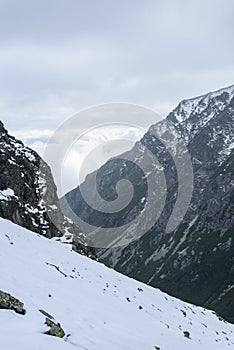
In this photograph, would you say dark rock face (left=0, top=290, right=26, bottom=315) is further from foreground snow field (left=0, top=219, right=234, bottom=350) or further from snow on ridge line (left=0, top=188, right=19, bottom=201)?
snow on ridge line (left=0, top=188, right=19, bottom=201)

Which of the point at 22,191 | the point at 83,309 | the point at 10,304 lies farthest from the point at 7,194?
the point at 10,304

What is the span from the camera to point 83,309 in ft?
63.6

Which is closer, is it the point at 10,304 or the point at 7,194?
the point at 10,304

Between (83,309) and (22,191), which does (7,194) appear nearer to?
(22,191)

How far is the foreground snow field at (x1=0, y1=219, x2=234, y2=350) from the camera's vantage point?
13.0 meters

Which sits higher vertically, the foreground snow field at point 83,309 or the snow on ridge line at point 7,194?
the foreground snow field at point 83,309

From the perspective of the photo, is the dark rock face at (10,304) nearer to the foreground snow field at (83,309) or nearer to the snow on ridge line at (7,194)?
the foreground snow field at (83,309)

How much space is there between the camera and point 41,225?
189 feet

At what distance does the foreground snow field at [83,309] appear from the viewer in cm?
1298

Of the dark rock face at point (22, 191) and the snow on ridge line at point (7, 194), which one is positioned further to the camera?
the dark rock face at point (22, 191)

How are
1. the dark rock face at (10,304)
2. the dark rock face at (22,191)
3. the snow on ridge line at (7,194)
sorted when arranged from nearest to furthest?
1. the dark rock face at (10,304)
2. the snow on ridge line at (7,194)
3. the dark rock face at (22,191)

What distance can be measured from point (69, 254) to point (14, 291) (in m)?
16.2

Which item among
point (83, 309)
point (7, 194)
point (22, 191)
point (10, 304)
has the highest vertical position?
point (10, 304)

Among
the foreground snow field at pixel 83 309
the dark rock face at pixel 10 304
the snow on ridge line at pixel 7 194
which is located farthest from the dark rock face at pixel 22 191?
the dark rock face at pixel 10 304
